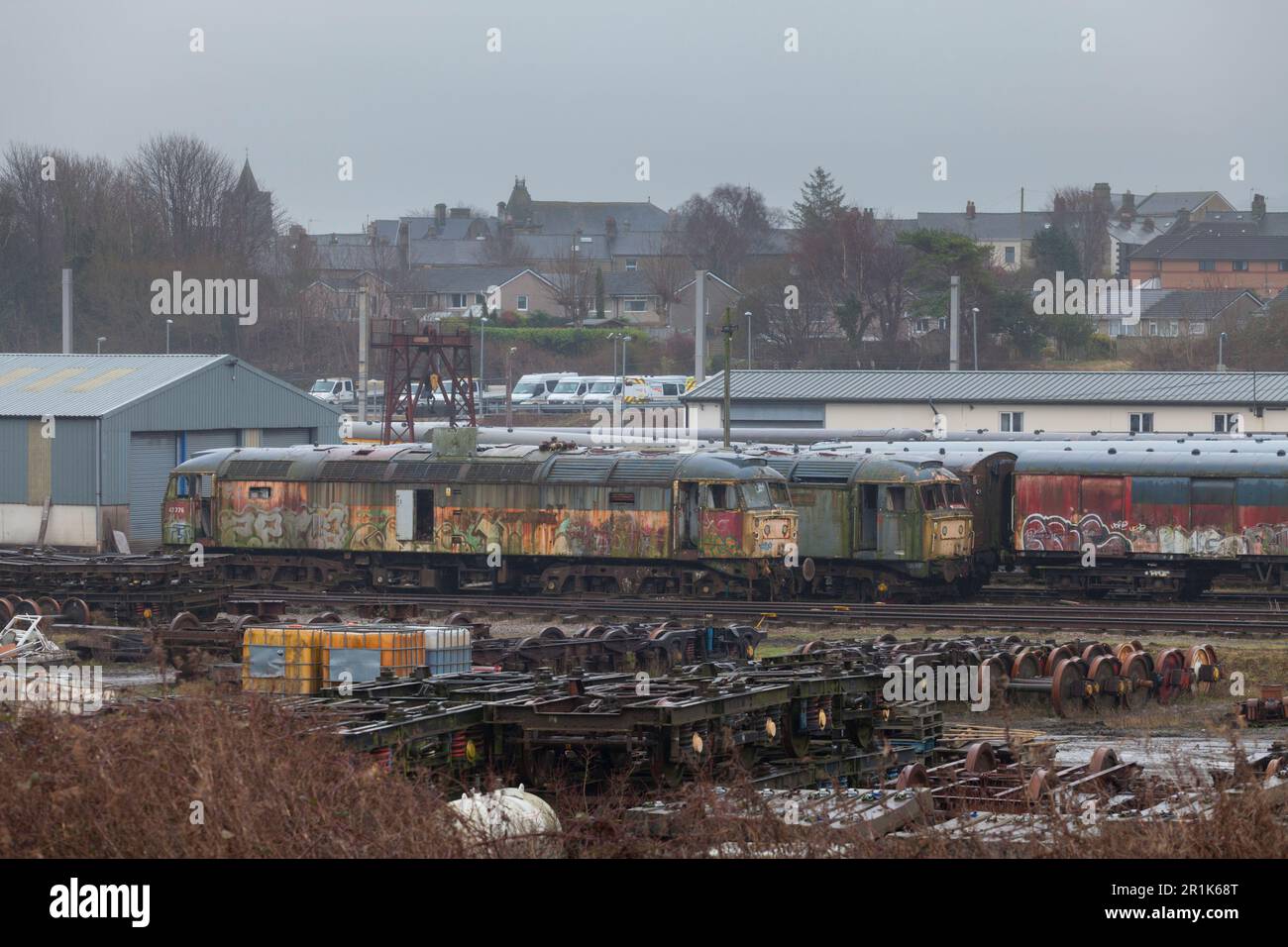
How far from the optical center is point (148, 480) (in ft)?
148

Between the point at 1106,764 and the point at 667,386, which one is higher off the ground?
the point at 667,386

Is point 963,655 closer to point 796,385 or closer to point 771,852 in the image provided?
point 771,852

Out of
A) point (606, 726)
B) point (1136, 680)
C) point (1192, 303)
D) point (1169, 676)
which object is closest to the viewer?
point (606, 726)

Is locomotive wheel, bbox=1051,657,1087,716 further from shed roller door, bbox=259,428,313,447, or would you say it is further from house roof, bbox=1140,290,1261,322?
house roof, bbox=1140,290,1261,322

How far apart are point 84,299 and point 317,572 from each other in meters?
62.8

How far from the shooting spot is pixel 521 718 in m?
14.3

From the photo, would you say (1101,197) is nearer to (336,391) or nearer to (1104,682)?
(336,391)

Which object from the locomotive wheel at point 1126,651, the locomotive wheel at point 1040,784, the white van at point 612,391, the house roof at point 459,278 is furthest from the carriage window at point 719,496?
the house roof at point 459,278

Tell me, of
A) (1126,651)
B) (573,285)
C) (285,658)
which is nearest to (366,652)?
(285,658)

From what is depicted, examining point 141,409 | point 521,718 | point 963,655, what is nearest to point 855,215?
point 141,409

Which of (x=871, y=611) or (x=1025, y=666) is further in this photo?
(x=871, y=611)

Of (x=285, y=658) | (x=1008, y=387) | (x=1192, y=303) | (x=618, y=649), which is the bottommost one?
(x=618, y=649)

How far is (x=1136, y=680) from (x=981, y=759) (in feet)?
24.2

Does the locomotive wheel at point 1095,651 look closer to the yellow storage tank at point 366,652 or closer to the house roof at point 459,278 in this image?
the yellow storage tank at point 366,652
